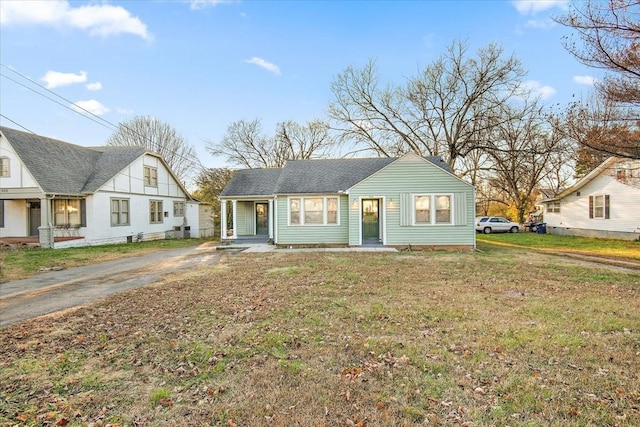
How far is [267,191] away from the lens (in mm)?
18578

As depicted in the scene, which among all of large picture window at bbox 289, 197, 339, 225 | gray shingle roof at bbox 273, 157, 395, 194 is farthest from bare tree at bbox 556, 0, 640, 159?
large picture window at bbox 289, 197, 339, 225

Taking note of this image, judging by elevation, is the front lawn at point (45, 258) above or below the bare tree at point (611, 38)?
below

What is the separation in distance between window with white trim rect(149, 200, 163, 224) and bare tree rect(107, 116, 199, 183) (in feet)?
45.1

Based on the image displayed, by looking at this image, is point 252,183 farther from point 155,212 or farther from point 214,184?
point 214,184

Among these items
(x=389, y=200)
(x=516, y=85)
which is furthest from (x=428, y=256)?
(x=516, y=85)

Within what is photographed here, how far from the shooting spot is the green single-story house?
15.1 meters

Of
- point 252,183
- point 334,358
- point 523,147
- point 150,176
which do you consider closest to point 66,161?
point 150,176

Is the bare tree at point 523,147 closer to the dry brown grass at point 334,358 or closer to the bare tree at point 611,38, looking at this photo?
the bare tree at point 611,38

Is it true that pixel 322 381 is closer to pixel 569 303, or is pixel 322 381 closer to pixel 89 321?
pixel 89 321

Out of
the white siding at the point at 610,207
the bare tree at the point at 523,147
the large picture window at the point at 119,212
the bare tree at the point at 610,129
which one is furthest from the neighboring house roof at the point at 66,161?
the bare tree at the point at 523,147

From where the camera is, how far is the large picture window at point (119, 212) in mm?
20234

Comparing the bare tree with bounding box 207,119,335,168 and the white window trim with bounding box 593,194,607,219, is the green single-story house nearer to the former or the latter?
the white window trim with bounding box 593,194,607,219

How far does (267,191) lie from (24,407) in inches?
619

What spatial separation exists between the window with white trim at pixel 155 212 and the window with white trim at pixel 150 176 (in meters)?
1.24
